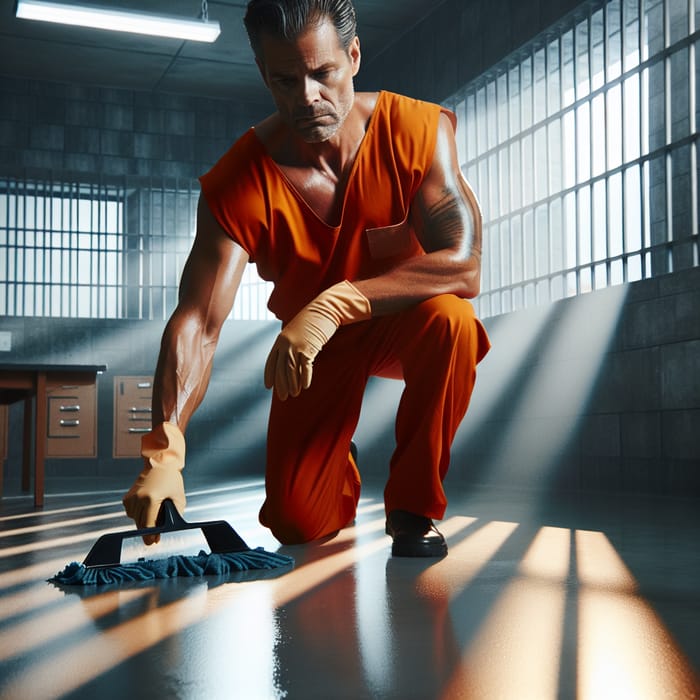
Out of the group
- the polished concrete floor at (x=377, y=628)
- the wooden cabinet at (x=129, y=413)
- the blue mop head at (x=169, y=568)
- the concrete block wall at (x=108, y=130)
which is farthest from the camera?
the concrete block wall at (x=108, y=130)

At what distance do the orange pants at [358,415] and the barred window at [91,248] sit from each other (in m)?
6.91

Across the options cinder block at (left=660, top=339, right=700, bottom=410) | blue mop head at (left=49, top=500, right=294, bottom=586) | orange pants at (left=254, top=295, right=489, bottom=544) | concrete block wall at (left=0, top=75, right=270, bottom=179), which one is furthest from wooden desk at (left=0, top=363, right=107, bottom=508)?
concrete block wall at (left=0, top=75, right=270, bottom=179)

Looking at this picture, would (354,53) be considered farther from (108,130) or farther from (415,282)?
(108,130)

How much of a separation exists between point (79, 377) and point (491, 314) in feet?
10.2

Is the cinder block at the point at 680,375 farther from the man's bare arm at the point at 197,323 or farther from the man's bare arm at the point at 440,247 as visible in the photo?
the man's bare arm at the point at 197,323

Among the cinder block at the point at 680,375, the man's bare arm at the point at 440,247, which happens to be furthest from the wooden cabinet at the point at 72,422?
the man's bare arm at the point at 440,247

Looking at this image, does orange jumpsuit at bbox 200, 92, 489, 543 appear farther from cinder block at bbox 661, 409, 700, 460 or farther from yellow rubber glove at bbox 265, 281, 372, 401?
cinder block at bbox 661, 409, 700, 460

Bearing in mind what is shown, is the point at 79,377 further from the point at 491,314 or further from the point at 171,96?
the point at 171,96

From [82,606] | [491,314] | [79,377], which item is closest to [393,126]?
[82,606]

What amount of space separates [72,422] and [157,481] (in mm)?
6862

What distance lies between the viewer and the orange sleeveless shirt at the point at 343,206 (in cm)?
212

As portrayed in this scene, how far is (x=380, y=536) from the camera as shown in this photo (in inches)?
96.2

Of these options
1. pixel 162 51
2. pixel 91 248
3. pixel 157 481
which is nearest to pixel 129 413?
pixel 91 248

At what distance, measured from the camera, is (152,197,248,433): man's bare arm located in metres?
1.91
